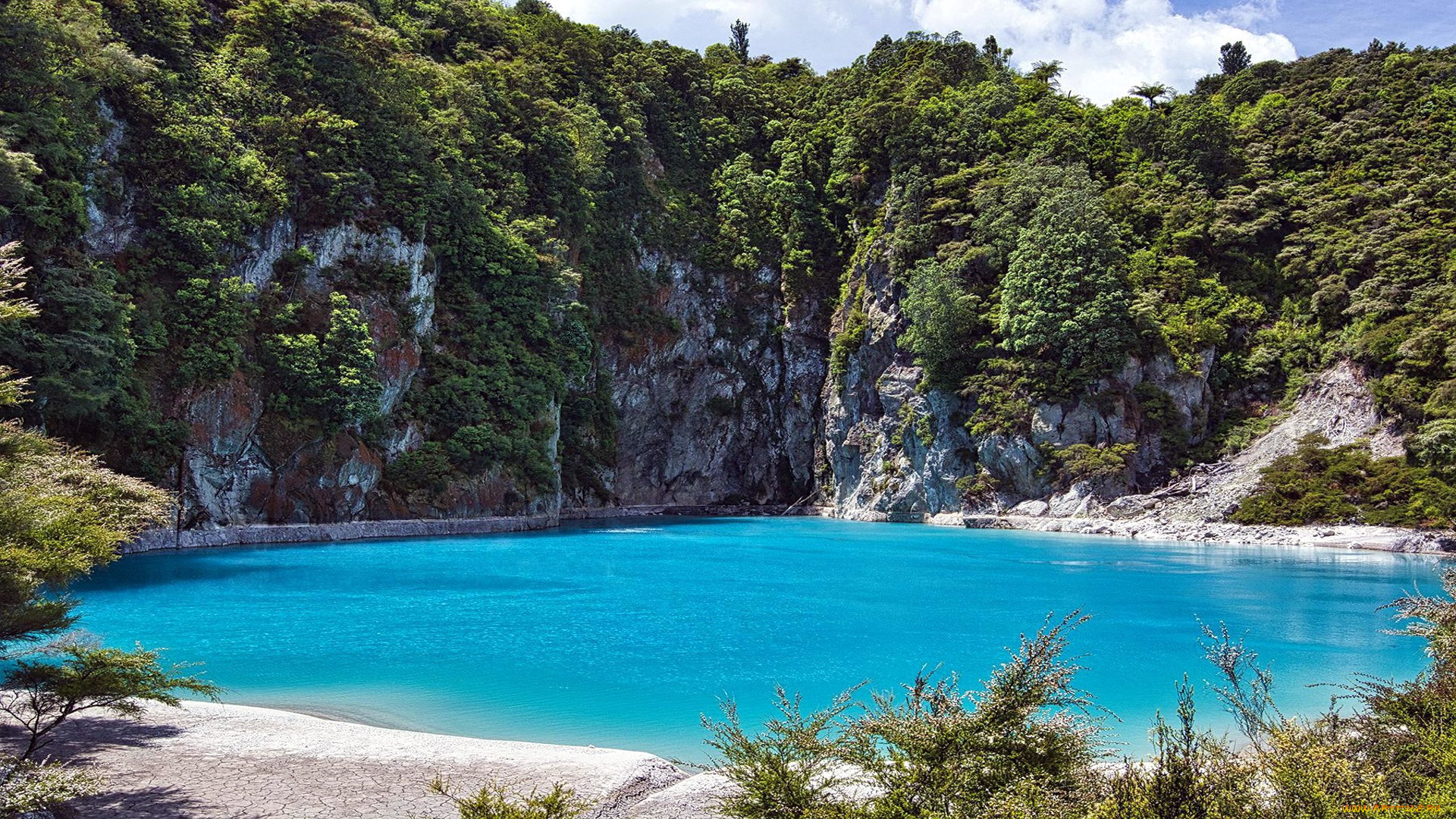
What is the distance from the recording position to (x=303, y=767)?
805cm

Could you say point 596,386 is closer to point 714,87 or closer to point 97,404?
point 714,87

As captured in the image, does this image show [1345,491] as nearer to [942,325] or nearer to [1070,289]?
[1070,289]

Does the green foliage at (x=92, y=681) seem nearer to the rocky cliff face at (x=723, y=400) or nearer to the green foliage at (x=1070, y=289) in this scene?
the green foliage at (x=1070, y=289)

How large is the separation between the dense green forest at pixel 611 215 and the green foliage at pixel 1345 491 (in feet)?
1.63

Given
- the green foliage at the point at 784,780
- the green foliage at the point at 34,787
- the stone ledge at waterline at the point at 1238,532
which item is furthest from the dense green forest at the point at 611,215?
the green foliage at the point at 784,780

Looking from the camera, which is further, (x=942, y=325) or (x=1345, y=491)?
(x=942, y=325)

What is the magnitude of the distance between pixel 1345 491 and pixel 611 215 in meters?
42.2

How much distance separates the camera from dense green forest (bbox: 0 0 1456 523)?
103 ft

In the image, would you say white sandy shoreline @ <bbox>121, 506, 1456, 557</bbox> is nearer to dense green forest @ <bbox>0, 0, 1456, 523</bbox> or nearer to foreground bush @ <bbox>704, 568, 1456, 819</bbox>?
dense green forest @ <bbox>0, 0, 1456, 523</bbox>

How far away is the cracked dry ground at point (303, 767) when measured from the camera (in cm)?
701

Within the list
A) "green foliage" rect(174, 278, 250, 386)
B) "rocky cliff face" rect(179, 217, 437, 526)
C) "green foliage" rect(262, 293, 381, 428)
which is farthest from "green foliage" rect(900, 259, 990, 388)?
"green foliage" rect(174, 278, 250, 386)

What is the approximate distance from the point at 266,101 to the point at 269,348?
11.7m

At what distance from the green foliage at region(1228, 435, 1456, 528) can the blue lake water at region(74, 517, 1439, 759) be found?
281 centimetres

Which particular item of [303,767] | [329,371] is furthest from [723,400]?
[303,767]
